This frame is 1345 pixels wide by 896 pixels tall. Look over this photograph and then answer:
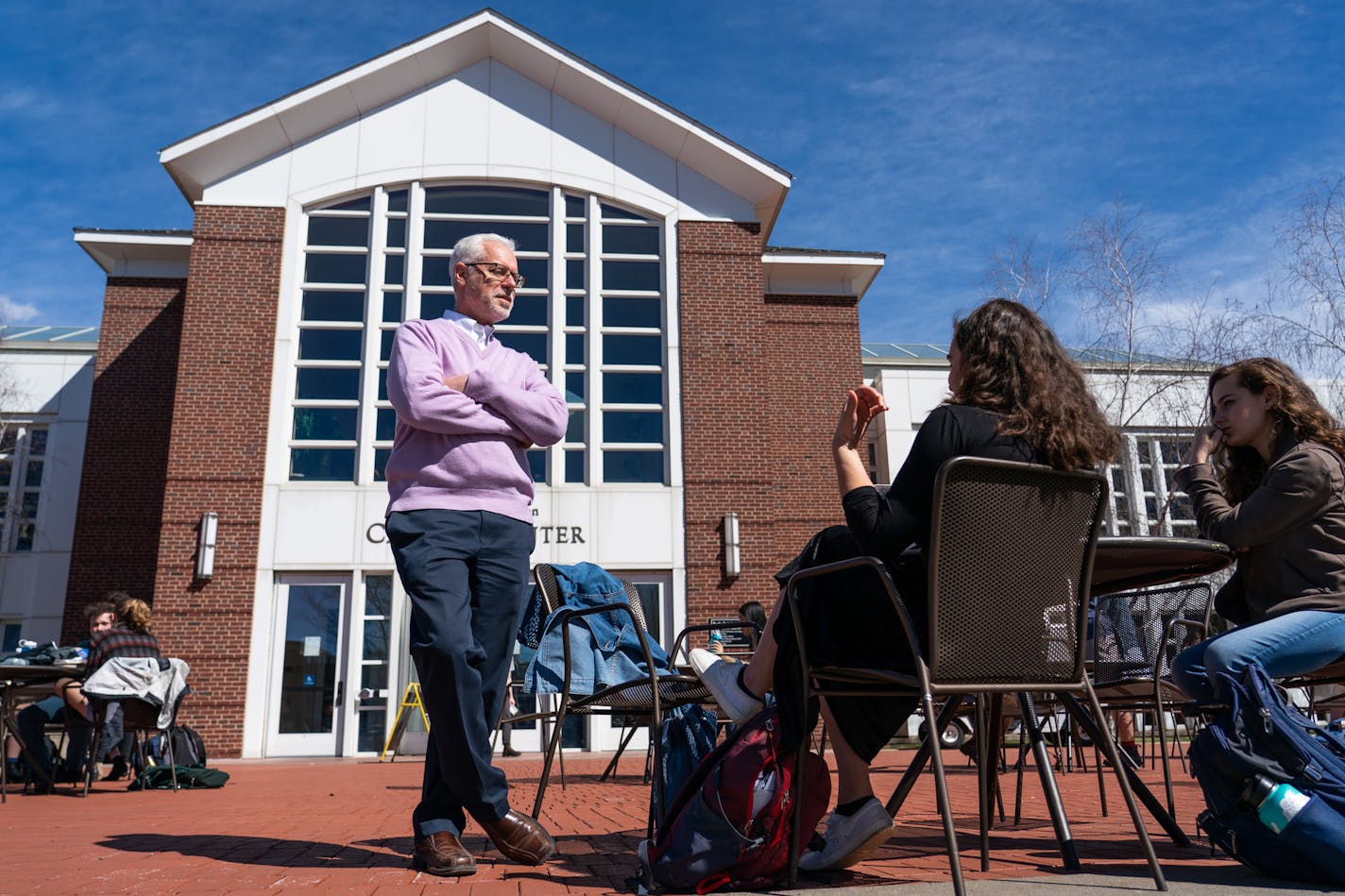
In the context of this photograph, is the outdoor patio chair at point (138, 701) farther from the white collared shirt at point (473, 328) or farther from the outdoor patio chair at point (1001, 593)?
the outdoor patio chair at point (1001, 593)

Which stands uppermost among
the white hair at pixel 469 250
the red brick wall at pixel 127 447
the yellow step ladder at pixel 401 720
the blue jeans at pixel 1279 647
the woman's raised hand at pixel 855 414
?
the red brick wall at pixel 127 447

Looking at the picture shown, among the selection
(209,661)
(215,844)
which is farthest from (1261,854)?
(209,661)

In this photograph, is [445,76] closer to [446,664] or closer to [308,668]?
[308,668]

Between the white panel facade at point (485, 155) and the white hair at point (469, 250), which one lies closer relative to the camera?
the white hair at point (469, 250)

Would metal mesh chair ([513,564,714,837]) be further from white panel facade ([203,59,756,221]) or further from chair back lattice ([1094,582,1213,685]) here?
white panel facade ([203,59,756,221])

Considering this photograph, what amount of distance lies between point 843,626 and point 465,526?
117 cm

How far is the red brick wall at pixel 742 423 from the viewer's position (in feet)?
45.4

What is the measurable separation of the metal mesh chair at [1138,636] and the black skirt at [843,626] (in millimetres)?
2114

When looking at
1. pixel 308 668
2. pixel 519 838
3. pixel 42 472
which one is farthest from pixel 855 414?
pixel 42 472

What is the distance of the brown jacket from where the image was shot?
9.75 feet

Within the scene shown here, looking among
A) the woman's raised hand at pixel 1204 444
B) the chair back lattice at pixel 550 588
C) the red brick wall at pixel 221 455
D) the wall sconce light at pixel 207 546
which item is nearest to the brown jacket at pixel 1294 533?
the woman's raised hand at pixel 1204 444

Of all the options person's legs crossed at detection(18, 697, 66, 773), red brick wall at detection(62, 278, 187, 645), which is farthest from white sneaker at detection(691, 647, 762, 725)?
red brick wall at detection(62, 278, 187, 645)

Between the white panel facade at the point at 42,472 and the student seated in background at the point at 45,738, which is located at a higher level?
the white panel facade at the point at 42,472

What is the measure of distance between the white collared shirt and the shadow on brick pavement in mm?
1646
